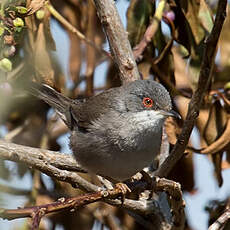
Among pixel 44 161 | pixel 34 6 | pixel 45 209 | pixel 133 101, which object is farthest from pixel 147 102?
pixel 45 209

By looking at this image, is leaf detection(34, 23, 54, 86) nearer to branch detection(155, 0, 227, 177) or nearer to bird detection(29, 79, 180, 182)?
bird detection(29, 79, 180, 182)

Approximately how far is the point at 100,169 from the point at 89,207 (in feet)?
3.28

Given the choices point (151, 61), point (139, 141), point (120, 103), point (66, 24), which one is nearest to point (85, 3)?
point (66, 24)

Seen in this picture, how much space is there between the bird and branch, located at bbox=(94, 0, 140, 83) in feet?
0.60

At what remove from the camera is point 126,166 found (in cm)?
398

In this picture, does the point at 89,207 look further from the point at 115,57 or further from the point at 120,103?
the point at 115,57

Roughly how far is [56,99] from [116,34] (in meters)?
0.93

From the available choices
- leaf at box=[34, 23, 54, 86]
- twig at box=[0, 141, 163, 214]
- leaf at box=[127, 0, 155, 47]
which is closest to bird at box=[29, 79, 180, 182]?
leaf at box=[34, 23, 54, 86]

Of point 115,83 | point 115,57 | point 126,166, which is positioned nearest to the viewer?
point 126,166

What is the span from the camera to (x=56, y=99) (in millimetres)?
4754

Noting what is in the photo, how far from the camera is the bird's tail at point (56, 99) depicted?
15.1 ft

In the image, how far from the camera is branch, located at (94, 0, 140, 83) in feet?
13.6

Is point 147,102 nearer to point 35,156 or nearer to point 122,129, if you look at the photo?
point 122,129

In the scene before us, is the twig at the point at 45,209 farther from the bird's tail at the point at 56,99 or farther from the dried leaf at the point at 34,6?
the bird's tail at the point at 56,99
